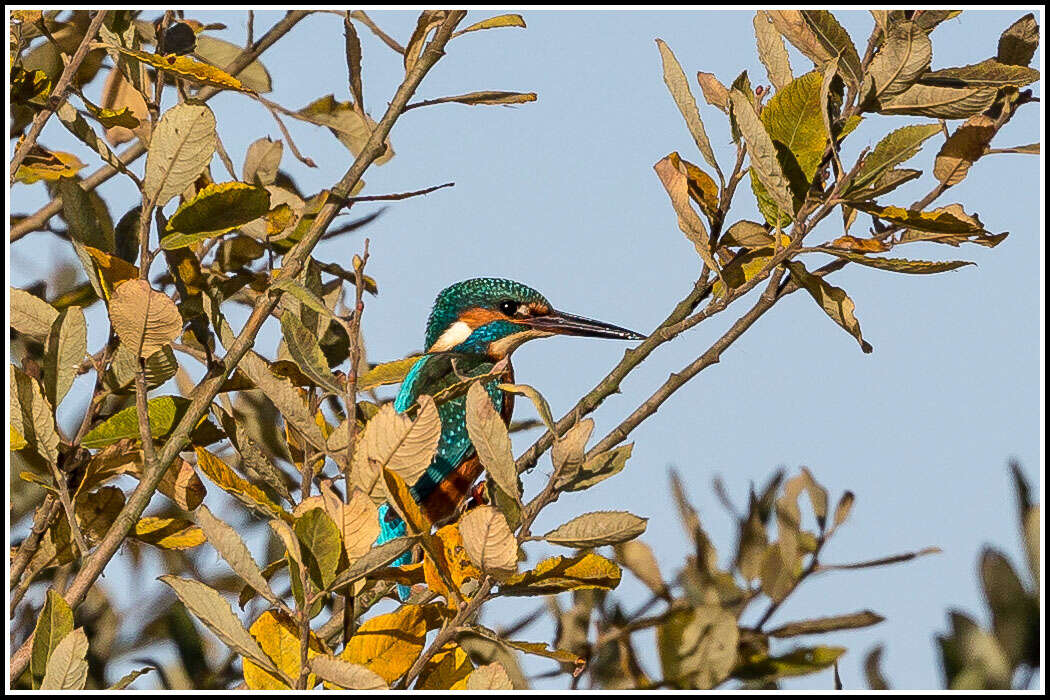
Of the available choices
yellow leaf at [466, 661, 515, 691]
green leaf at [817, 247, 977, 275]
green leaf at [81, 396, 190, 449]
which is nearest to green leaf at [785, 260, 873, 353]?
green leaf at [817, 247, 977, 275]

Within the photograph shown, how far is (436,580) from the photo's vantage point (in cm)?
133

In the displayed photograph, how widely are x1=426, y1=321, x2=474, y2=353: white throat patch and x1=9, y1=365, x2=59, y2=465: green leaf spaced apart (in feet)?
8.15

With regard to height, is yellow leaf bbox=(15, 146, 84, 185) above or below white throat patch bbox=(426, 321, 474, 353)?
above

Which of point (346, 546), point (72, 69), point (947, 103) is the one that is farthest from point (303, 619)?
point (947, 103)

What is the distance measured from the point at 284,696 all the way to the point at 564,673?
0.67 metres

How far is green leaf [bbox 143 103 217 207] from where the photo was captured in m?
1.49

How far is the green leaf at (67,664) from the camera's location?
131 centimetres

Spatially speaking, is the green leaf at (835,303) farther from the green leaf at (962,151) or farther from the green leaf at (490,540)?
the green leaf at (490,540)

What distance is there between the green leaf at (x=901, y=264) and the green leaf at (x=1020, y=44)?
39 centimetres

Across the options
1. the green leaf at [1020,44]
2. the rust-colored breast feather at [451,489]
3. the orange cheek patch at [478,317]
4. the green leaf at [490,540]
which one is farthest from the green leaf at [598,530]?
the orange cheek patch at [478,317]

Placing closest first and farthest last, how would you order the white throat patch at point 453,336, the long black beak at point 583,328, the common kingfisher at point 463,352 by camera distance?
the common kingfisher at point 463,352 < the long black beak at point 583,328 < the white throat patch at point 453,336

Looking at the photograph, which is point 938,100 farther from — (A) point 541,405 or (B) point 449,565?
(B) point 449,565

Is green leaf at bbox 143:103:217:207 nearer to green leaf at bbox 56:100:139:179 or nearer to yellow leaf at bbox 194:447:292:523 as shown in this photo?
green leaf at bbox 56:100:139:179

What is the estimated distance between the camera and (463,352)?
3857 millimetres
